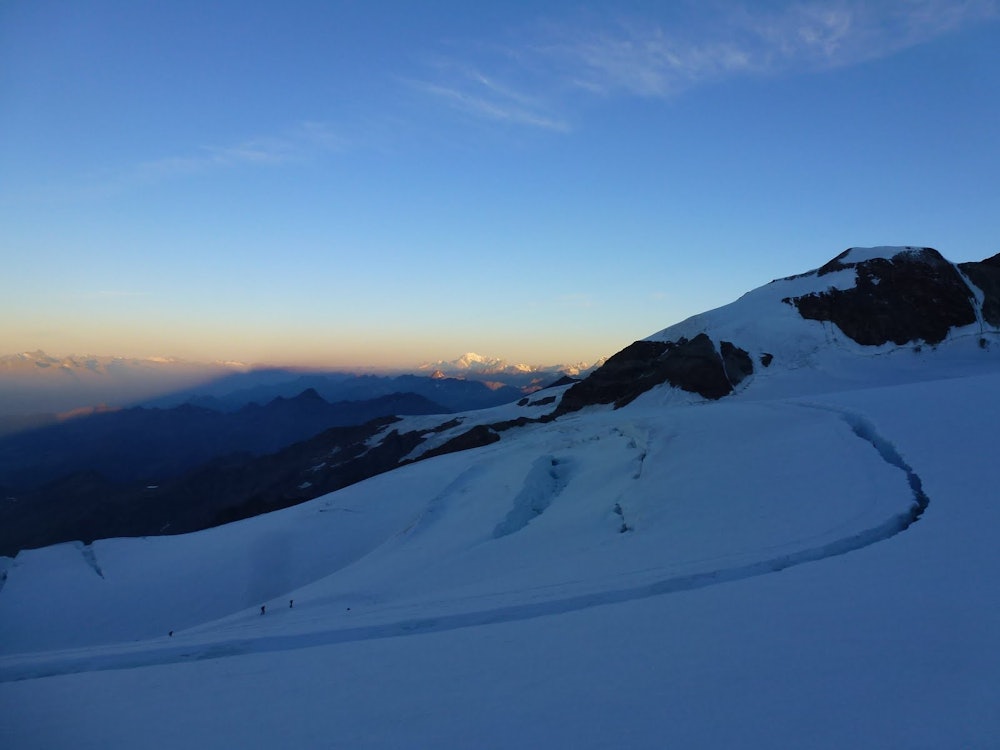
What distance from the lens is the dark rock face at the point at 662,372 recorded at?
1743 inches

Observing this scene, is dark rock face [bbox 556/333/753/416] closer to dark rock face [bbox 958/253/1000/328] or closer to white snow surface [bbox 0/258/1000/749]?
→ dark rock face [bbox 958/253/1000/328]

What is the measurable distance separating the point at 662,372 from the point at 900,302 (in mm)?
19954

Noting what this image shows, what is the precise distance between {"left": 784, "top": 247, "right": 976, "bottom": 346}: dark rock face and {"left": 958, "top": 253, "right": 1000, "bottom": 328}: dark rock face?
1348 mm

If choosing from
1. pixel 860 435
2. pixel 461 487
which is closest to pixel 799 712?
pixel 860 435

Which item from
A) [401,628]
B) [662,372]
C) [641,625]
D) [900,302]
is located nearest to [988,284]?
[900,302]

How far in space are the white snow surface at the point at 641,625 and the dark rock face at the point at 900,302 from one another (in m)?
26.9

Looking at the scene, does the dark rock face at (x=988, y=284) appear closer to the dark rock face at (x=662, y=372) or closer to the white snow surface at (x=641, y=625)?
the dark rock face at (x=662, y=372)

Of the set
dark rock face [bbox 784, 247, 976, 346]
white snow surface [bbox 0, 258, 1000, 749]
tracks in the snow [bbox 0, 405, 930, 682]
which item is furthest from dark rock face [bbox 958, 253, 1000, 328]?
tracks in the snow [bbox 0, 405, 930, 682]

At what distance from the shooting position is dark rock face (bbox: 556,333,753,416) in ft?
145

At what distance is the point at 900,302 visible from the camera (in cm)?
4681

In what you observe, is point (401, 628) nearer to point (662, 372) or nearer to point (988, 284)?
point (662, 372)

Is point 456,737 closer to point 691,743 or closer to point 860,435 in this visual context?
point 691,743

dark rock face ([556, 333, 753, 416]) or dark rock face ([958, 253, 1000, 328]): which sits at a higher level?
dark rock face ([958, 253, 1000, 328])

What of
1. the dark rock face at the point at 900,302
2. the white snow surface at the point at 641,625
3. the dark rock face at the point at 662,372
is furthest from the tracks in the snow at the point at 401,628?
the dark rock face at the point at 900,302
